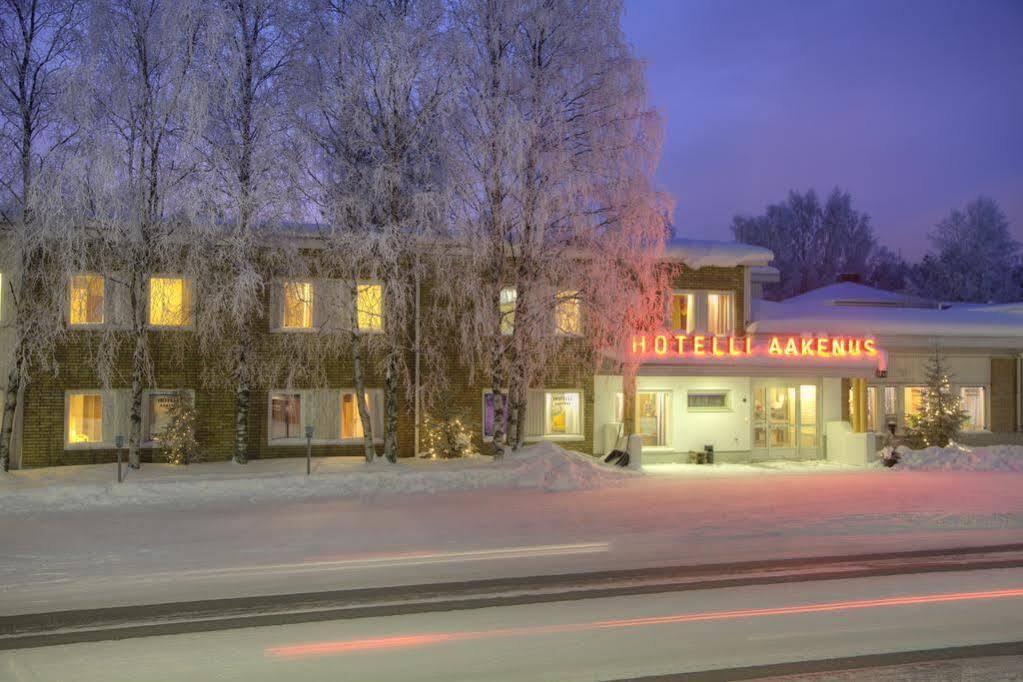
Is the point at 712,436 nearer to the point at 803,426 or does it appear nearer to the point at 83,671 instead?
the point at 803,426

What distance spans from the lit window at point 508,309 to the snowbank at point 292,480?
3.40 m

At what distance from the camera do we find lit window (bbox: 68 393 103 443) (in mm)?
22359

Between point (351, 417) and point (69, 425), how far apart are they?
23.2 ft

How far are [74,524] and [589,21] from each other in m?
16.2

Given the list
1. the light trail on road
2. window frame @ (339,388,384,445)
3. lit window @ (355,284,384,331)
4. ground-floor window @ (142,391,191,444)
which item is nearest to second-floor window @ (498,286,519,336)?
lit window @ (355,284,384,331)

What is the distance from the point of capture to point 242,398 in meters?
22.2

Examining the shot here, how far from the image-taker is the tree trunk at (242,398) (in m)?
21.9

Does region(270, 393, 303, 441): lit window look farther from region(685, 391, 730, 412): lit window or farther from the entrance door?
the entrance door

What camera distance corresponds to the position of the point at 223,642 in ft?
28.2

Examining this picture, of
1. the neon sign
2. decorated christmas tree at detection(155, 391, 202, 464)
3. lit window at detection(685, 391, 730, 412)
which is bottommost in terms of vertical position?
decorated christmas tree at detection(155, 391, 202, 464)

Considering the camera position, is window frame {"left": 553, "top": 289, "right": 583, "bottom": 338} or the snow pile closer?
window frame {"left": 553, "top": 289, "right": 583, "bottom": 338}

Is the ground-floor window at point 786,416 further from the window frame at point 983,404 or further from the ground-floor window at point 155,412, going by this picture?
the ground-floor window at point 155,412

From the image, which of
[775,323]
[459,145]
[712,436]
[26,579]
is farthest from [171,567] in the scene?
[775,323]

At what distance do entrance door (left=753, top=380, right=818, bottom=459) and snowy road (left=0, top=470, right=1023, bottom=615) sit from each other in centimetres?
648
